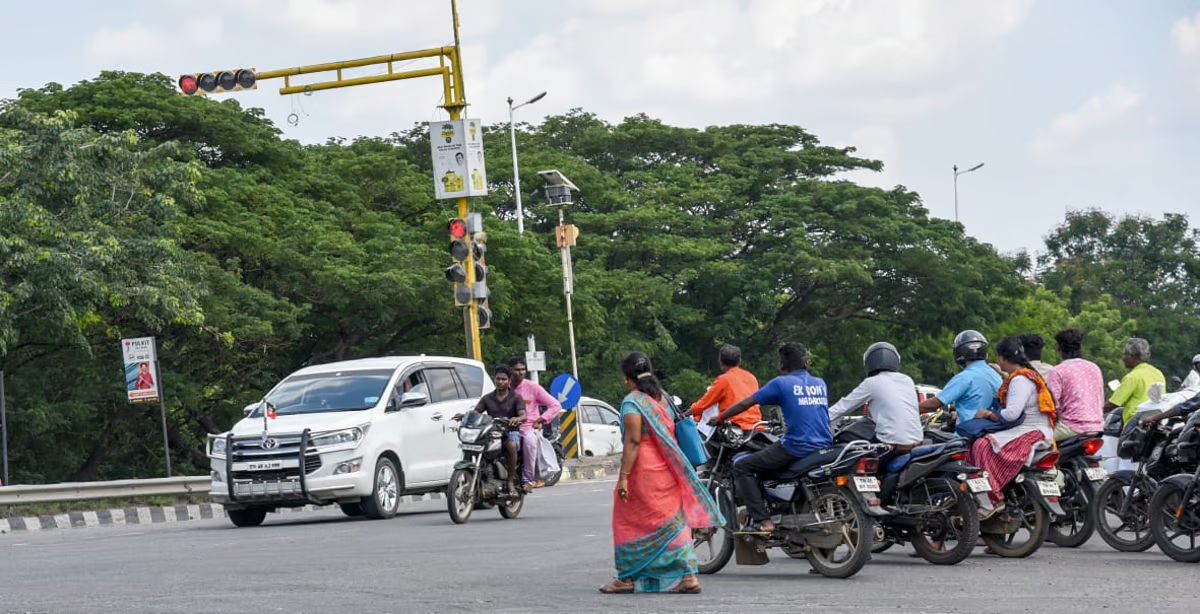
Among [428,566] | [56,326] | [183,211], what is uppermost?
[183,211]

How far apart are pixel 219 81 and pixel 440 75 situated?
134 inches

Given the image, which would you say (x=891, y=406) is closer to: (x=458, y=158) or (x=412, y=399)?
(x=412, y=399)

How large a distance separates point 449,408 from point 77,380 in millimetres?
16369

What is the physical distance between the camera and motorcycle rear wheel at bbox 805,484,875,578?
10820 millimetres

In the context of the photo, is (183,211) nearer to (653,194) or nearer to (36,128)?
(36,128)

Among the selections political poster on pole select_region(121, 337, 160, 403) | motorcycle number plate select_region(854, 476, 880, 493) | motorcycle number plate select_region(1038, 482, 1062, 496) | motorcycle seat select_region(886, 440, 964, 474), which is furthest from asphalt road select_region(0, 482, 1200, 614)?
political poster on pole select_region(121, 337, 160, 403)

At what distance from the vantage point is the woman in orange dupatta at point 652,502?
34.0 feet

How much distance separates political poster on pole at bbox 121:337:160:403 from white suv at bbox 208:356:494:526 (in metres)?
5.08

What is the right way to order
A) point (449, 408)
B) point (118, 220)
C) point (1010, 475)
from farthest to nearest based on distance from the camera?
point (118, 220)
point (449, 408)
point (1010, 475)

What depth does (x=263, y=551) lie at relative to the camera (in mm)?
14469

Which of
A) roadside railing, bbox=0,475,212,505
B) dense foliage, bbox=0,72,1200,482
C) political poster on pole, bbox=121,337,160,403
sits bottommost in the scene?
roadside railing, bbox=0,475,212,505

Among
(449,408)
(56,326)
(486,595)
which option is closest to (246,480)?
(449,408)

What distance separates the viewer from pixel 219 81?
22.9m

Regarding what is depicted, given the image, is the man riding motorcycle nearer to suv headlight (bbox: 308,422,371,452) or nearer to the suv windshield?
suv headlight (bbox: 308,422,371,452)
